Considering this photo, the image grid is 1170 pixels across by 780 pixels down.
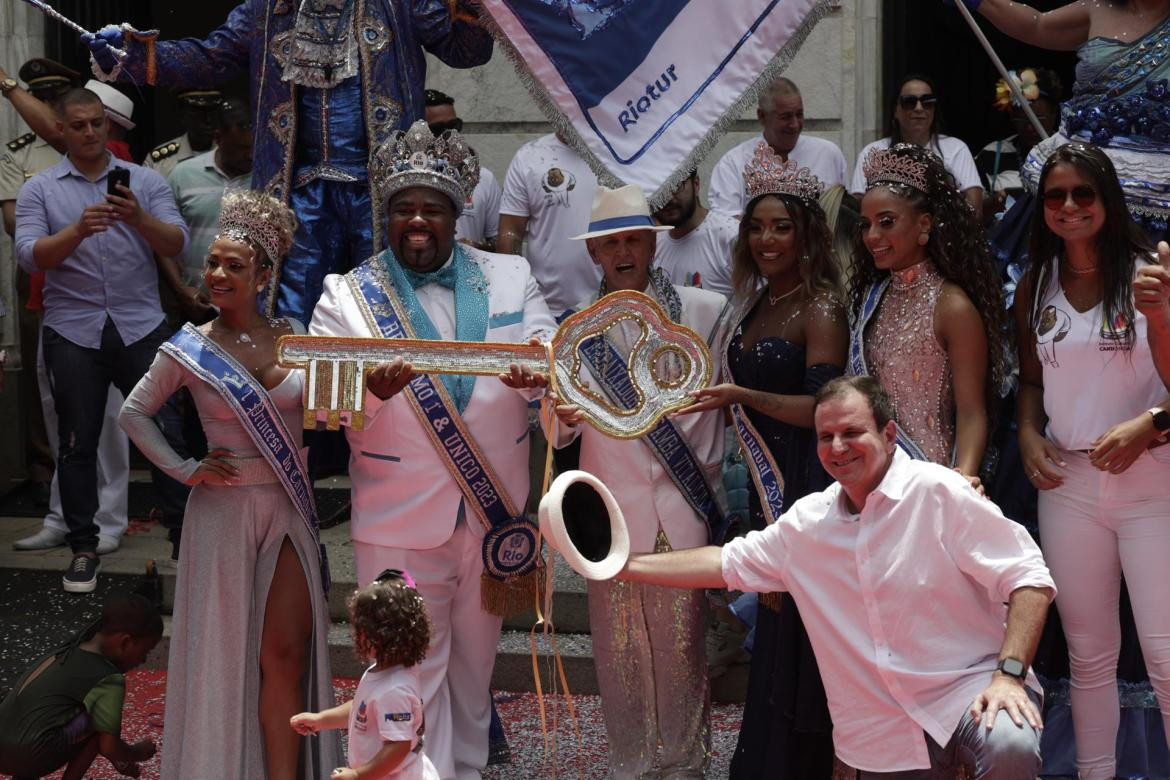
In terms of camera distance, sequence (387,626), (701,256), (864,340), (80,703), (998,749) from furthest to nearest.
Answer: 1. (701,256)
2. (80,703)
3. (864,340)
4. (387,626)
5. (998,749)

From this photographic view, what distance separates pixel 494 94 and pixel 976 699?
554 centimetres

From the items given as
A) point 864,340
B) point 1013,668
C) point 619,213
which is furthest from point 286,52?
point 1013,668

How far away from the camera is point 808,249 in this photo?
17.0 feet

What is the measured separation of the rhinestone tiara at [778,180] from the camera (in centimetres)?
521

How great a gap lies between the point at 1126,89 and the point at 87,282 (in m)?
4.44

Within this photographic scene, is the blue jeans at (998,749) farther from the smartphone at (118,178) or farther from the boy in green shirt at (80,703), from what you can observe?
the smartphone at (118,178)

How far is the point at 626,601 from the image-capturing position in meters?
5.30

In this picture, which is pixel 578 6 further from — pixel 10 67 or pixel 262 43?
pixel 10 67

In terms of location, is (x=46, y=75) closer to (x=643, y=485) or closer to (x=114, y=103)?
(x=114, y=103)

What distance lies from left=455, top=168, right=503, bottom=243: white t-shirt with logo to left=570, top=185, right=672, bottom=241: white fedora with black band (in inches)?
91.1

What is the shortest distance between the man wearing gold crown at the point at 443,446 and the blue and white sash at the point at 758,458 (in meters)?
0.62

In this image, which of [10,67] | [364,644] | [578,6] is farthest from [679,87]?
[10,67]

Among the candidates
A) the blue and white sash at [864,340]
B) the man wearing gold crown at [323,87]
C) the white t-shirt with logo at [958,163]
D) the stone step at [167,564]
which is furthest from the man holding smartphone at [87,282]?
the blue and white sash at [864,340]

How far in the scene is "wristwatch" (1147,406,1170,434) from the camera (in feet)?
14.9
